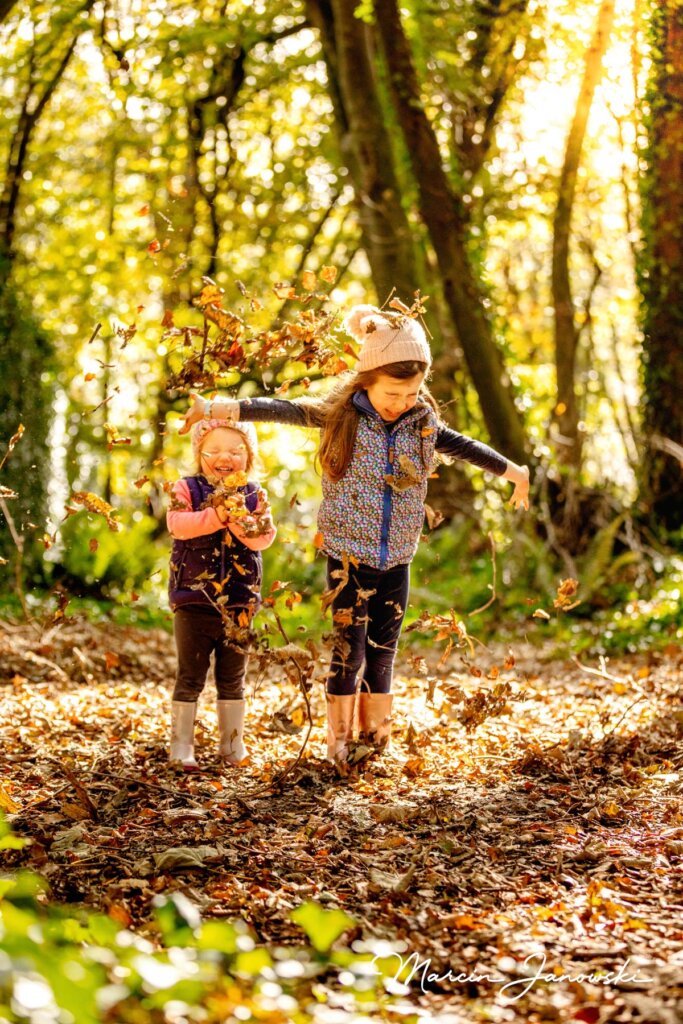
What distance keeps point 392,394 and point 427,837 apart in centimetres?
175

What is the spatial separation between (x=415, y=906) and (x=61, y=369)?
9300 millimetres

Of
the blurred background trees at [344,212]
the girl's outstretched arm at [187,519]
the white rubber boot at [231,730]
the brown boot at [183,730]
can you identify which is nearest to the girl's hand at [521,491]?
the girl's outstretched arm at [187,519]

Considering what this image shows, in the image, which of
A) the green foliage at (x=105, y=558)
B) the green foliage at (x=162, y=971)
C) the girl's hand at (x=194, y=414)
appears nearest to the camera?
the green foliage at (x=162, y=971)

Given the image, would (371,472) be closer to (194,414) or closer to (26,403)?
(194,414)

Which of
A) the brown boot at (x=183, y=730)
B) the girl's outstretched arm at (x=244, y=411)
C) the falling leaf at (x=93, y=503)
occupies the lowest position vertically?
the brown boot at (x=183, y=730)

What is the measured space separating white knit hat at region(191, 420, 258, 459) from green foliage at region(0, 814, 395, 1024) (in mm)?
2183

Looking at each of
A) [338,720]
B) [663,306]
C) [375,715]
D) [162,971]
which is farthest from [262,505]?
[663,306]

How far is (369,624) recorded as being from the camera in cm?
472

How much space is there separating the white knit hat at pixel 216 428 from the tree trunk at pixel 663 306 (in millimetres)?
5629

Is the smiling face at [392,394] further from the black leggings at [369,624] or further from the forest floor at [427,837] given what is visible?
the forest floor at [427,837]

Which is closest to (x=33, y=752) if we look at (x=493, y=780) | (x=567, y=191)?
(x=493, y=780)

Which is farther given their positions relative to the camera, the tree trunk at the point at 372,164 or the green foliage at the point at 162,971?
the tree trunk at the point at 372,164

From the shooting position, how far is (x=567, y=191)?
11547 millimetres

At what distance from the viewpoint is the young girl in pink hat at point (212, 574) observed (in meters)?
4.30
